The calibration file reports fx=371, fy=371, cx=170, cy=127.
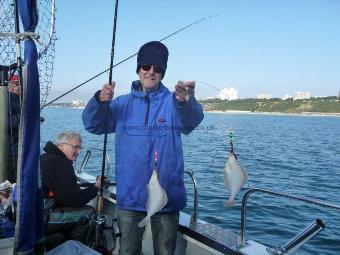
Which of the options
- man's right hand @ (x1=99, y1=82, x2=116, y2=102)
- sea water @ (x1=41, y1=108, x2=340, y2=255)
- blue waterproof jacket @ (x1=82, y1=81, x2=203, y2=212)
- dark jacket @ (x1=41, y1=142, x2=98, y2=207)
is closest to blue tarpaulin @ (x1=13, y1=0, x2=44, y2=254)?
man's right hand @ (x1=99, y1=82, x2=116, y2=102)

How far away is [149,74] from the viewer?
373 centimetres

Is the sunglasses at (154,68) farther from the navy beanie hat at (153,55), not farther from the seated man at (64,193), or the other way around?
the seated man at (64,193)

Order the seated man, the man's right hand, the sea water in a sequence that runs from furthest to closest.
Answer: the sea water < the seated man < the man's right hand

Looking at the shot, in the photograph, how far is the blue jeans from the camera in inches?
143

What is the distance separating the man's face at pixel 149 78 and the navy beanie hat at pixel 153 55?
2.2 inches

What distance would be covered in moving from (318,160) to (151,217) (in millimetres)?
22423

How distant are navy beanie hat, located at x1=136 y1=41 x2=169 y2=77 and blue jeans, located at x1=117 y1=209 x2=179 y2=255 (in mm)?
1483

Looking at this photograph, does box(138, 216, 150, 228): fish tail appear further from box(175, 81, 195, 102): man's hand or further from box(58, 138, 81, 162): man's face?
box(58, 138, 81, 162): man's face

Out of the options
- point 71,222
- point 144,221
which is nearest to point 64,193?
point 71,222

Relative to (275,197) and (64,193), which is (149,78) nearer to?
(64,193)

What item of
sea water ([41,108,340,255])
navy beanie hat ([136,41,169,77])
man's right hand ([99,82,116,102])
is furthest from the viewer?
sea water ([41,108,340,255])

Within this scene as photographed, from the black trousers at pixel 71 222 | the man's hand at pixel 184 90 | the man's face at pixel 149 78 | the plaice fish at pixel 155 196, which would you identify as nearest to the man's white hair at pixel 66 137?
the black trousers at pixel 71 222

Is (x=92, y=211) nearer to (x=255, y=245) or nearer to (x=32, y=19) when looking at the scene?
(x=255, y=245)

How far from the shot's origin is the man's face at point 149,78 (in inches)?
147
